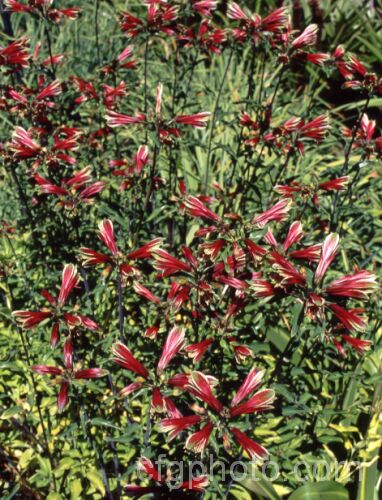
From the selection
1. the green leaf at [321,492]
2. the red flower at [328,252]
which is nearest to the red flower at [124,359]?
the red flower at [328,252]

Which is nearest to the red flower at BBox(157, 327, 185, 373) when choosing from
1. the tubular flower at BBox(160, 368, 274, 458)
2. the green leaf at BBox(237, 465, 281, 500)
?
the tubular flower at BBox(160, 368, 274, 458)

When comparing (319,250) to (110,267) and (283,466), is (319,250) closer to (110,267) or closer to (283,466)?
(110,267)

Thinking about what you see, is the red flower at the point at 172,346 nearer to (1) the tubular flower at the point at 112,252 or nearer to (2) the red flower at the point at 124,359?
(2) the red flower at the point at 124,359

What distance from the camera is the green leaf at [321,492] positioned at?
1.90 metres

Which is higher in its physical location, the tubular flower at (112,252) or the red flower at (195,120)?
the red flower at (195,120)

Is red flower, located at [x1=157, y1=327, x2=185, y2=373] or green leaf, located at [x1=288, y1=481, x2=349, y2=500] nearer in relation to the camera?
red flower, located at [x1=157, y1=327, x2=185, y2=373]

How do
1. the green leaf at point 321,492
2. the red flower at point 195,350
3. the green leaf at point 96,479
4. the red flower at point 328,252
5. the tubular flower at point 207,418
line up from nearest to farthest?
the tubular flower at point 207,418 < the red flower at point 328,252 < the red flower at point 195,350 < the green leaf at point 321,492 < the green leaf at point 96,479

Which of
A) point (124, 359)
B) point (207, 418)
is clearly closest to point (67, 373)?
point (124, 359)

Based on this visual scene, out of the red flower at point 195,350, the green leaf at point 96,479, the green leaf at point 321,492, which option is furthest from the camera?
the green leaf at point 96,479

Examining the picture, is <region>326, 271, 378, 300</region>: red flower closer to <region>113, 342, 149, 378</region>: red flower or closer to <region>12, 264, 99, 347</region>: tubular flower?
<region>113, 342, 149, 378</region>: red flower

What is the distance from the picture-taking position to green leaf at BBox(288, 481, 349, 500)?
190 centimetres

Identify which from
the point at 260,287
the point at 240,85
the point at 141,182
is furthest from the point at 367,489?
the point at 240,85

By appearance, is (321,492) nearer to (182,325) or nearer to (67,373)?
(182,325)

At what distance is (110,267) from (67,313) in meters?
0.21
